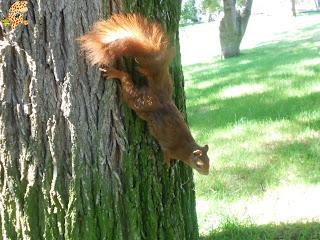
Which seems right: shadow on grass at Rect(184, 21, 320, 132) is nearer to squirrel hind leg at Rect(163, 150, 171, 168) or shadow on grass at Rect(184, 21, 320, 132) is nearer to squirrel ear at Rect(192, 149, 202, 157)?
squirrel ear at Rect(192, 149, 202, 157)

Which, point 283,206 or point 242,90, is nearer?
point 283,206

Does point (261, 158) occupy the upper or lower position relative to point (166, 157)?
lower

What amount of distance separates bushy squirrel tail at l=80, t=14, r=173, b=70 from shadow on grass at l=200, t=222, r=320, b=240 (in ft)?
4.38

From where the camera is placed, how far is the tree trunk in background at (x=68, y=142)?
2.20 meters

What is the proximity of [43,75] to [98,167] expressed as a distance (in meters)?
0.44

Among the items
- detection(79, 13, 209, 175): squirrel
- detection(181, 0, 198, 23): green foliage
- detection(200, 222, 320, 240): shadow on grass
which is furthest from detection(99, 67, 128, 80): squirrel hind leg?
detection(181, 0, 198, 23): green foliage

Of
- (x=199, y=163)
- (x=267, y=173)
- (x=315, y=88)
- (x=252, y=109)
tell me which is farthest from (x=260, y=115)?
(x=199, y=163)

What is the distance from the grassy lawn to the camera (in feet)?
11.2

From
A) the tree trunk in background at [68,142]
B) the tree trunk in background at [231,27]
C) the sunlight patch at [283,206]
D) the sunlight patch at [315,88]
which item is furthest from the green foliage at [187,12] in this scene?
the tree trunk in background at [68,142]

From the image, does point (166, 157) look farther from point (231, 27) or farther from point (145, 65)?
point (231, 27)

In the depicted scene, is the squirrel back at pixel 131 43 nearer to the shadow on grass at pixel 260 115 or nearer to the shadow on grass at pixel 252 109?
the shadow on grass at pixel 260 115

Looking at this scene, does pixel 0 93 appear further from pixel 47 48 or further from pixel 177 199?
pixel 177 199

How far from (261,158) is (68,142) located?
102 inches

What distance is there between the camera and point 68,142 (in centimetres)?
228
